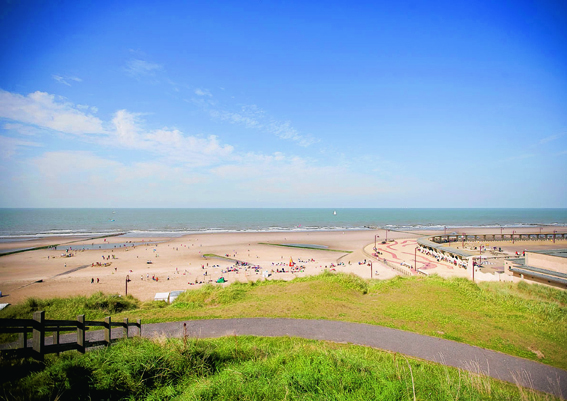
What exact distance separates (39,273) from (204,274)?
814 inches

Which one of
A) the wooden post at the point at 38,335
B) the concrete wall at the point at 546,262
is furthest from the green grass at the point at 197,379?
the concrete wall at the point at 546,262

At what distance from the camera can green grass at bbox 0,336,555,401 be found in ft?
13.9

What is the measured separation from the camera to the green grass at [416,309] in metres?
10.9

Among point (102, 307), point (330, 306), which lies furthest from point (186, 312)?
point (330, 306)

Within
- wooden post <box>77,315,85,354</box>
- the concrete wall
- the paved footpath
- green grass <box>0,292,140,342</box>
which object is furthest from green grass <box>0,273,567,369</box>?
wooden post <box>77,315,85,354</box>

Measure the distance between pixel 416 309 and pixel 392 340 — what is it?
4200 mm

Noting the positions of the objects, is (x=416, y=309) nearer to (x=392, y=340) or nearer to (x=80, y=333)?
(x=392, y=340)

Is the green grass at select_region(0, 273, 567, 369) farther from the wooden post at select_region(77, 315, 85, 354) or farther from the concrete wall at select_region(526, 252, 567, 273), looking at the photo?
the wooden post at select_region(77, 315, 85, 354)

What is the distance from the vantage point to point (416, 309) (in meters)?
13.7

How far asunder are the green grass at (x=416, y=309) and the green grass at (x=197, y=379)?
700 cm

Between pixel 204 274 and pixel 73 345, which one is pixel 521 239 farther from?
pixel 73 345

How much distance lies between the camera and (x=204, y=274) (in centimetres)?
3186

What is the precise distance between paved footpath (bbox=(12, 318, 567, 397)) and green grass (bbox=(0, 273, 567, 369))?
622mm

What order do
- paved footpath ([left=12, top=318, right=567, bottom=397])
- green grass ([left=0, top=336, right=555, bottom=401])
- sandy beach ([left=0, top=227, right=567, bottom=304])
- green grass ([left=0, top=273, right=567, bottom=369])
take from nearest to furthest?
green grass ([left=0, top=336, right=555, bottom=401])
paved footpath ([left=12, top=318, right=567, bottom=397])
green grass ([left=0, top=273, right=567, bottom=369])
sandy beach ([left=0, top=227, right=567, bottom=304])
